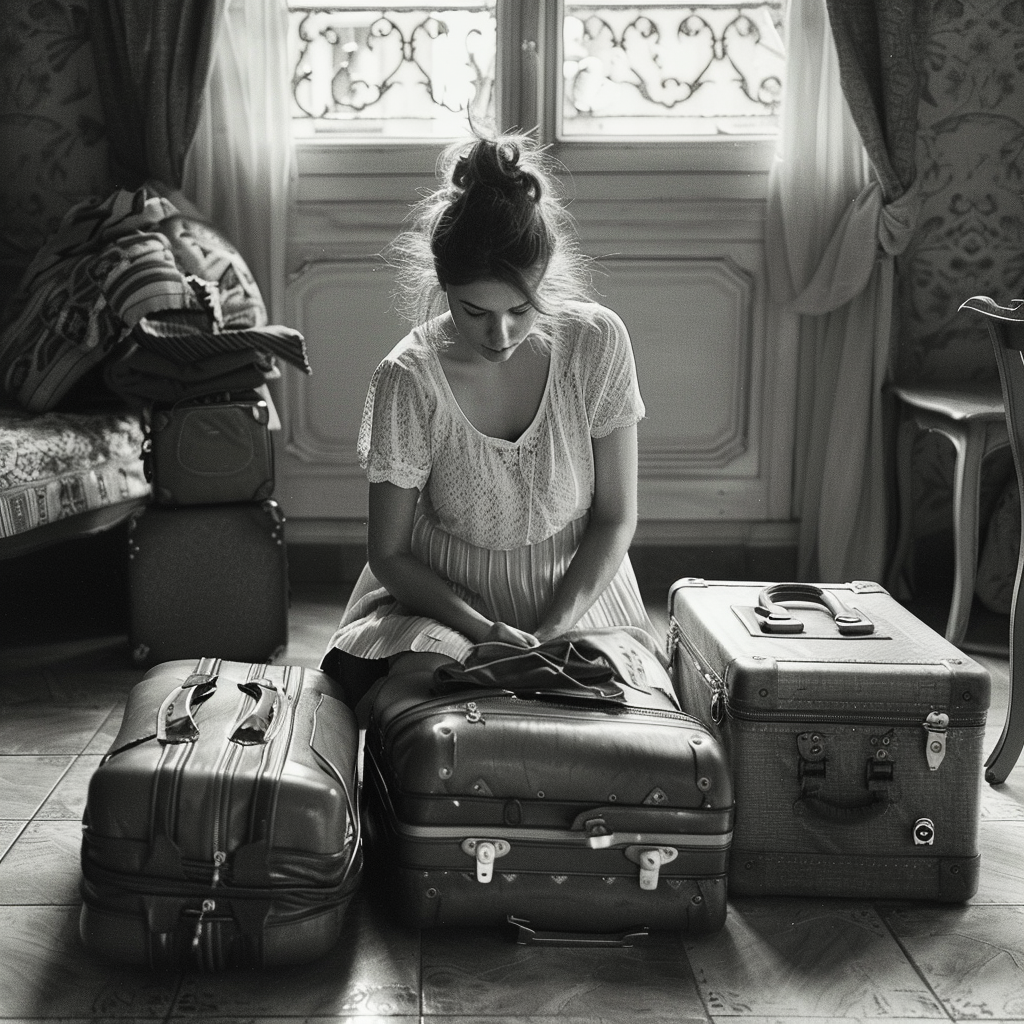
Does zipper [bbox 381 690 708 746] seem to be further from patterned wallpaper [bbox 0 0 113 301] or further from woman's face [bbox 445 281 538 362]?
patterned wallpaper [bbox 0 0 113 301]

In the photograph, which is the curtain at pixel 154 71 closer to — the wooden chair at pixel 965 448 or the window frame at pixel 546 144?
the window frame at pixel 546 144

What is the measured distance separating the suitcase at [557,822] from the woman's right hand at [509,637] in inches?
5.8

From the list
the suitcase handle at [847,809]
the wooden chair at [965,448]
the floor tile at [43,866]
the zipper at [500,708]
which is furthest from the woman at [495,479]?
the wooden chair at [965,448]

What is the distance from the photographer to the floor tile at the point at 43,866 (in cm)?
185

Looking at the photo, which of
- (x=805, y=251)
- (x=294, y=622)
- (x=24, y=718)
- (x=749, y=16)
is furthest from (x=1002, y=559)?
(x=24, y=718)

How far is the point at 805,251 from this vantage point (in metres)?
3.45

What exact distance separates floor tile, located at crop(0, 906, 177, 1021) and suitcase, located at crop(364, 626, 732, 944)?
0.34m

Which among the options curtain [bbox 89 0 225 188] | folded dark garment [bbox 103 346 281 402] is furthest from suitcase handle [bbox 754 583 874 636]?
curtain [bbox 89 0 225 188]

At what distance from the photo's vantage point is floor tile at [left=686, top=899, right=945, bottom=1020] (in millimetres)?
1605

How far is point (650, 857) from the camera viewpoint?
5.52ft

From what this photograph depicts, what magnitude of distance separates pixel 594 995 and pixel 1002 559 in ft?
7.09

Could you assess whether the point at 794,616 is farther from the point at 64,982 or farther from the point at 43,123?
the point at 43,123

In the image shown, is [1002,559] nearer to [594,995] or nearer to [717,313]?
[717,313]

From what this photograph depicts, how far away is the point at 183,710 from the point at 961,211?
8.64ft
